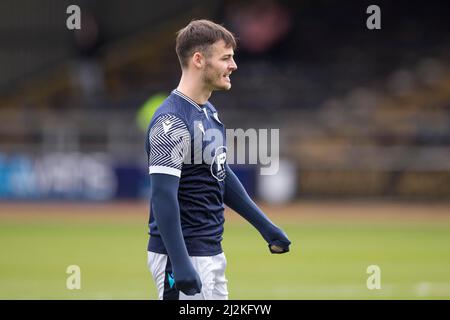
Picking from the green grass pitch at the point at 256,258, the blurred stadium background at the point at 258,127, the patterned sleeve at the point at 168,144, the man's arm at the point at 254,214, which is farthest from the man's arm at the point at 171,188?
the blurred stadium background at the point at 258,127

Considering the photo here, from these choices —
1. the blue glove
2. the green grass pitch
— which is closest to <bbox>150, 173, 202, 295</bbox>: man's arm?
the blue glove

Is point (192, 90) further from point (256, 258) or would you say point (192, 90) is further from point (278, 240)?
point (256, 258)

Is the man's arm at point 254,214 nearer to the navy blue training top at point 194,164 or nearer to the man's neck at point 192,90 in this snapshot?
the navy blue training top at point 194,164

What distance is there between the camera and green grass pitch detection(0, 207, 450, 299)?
37.1ft

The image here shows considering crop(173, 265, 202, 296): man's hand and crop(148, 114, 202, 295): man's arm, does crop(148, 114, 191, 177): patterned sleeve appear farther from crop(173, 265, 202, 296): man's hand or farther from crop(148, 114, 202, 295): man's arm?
crop(173, 265, 202, 296): man's hand

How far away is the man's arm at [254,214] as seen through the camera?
623 centimetres

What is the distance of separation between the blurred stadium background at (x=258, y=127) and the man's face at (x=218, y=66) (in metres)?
5.32

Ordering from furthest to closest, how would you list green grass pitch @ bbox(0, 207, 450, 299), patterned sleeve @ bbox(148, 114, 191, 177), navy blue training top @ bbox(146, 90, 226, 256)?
green grass pitch @ bbox(0, 207, 450, 299), navy blue training top @ bbox(146, 90, 226, 256), patterned sleeve @ bbox(148, 114, 191, 177)

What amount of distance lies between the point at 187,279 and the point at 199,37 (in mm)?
1480

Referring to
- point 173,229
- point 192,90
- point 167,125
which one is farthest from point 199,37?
point 173,229

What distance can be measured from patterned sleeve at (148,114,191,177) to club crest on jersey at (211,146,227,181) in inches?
10.4

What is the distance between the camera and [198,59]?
580cm

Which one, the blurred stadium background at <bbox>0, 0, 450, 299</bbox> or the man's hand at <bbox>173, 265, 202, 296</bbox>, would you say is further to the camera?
the blurred stadium background at <bbox>0, 0, 450, 299</bbox>
